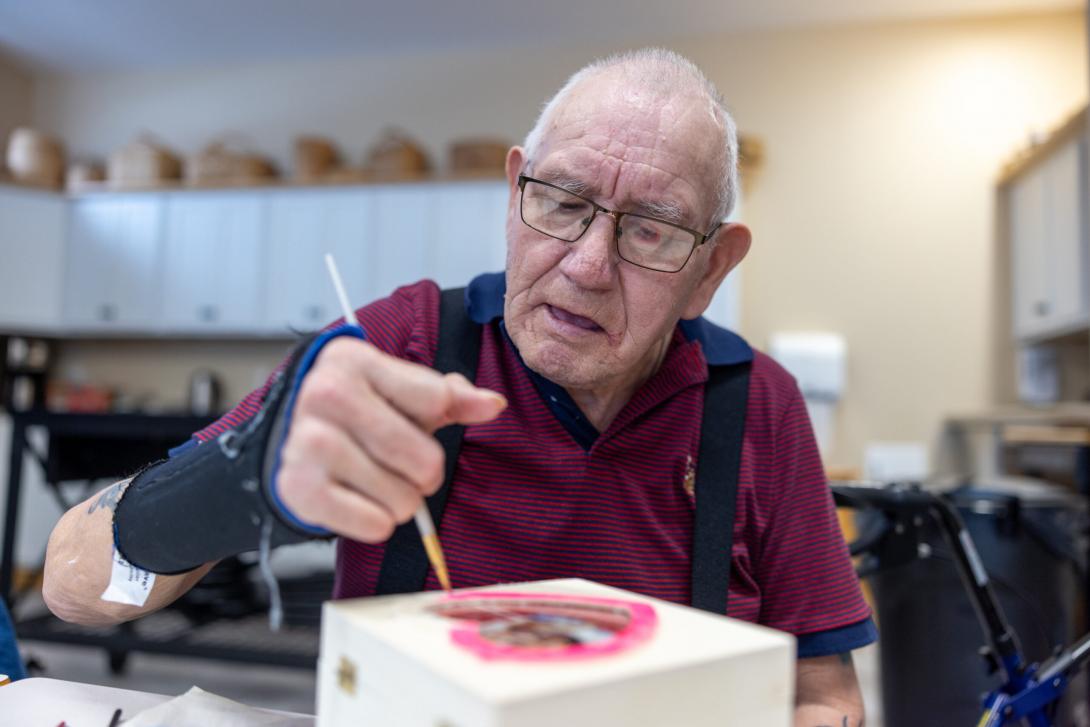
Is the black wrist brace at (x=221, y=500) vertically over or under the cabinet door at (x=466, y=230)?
under

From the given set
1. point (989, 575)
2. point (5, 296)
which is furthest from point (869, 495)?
point (5, 296)

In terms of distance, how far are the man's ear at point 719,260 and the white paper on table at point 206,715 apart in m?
0.61

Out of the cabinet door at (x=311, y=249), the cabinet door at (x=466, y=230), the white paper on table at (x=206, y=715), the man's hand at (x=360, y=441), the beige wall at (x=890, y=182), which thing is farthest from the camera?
the cabinet door at (x=311, y=249)

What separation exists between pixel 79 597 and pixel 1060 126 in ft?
12.7

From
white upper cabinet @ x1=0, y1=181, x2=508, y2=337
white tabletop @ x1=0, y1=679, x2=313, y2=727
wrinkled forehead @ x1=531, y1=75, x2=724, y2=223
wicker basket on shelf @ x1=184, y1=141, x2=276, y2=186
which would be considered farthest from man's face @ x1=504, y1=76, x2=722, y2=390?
wicker basket on shelf @ x1=184, y1=141, x2=276, y2=186

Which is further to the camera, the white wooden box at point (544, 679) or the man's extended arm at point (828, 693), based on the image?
the man's extended arm at point (828, 693)

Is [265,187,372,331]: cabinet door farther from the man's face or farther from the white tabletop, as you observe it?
the white tabletop

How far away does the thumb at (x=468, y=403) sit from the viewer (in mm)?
A: 517

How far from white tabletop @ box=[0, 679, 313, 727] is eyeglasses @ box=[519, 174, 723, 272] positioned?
1.83 feet

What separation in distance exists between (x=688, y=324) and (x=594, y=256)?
0.84 ft

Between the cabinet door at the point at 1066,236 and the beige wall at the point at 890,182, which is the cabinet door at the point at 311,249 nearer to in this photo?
the beige wall at the point at 890,182

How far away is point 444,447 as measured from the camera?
0.87 meters

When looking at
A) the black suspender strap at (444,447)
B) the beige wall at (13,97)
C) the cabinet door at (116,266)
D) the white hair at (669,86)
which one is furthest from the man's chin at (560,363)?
the beige wall at (13,97)

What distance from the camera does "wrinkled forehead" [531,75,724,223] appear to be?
0.87 m
